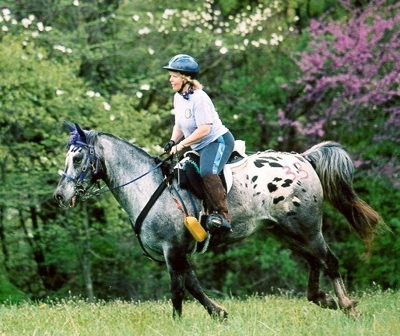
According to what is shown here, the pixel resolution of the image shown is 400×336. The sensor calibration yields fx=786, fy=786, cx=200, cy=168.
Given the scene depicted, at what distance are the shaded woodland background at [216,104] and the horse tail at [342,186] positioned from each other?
8.08 meters

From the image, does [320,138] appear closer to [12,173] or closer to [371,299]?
[12,173]

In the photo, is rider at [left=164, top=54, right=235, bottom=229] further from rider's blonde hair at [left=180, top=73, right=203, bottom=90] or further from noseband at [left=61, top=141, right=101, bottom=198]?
noseband at [left=61, top=141, right=101, bottom=198]

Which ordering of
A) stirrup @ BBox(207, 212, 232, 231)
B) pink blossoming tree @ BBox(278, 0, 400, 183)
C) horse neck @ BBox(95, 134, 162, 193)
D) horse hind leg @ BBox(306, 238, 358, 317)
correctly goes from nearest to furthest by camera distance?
stirrup @ BBox(207, 212, 232, 231) < horse neck @ BBox(95, 134, 162, 193) < horse hind leg @ BBox(306, 238, 358, 317) < pink blossoming tree @ BBox(278, 0, 400, 183)

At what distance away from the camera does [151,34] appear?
18766 millimetres

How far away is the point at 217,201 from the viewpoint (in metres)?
7.39

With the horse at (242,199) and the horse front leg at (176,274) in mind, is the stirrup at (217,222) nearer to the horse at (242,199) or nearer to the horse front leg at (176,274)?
the horse at (242,199)

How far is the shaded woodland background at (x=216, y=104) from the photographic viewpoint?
16.5 meters

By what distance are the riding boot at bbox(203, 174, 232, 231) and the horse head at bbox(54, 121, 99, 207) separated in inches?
45.7

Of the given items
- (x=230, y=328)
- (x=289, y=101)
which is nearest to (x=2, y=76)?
(x=289, y=101)

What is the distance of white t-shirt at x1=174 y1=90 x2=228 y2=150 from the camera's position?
7.38 m

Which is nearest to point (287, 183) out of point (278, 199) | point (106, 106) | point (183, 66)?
point (278, 199)

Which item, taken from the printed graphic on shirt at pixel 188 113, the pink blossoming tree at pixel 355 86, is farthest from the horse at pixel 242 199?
the pink blossoming tree at pixel 355 86

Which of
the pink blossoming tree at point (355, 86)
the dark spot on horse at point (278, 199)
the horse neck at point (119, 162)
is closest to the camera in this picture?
the horse neck at point (119, 162)

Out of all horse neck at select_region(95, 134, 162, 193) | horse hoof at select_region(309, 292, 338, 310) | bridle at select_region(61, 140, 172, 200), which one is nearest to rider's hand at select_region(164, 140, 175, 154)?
bridle at select_region(61, 140, 172, 200)
